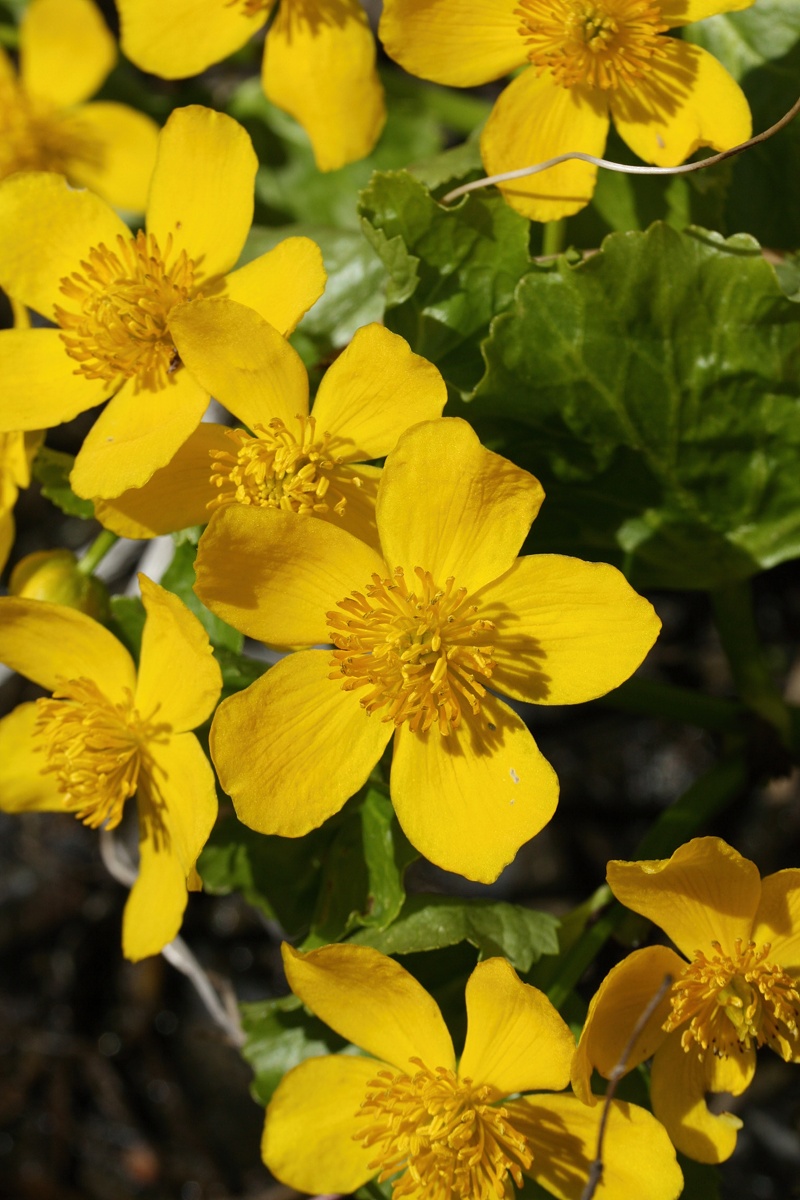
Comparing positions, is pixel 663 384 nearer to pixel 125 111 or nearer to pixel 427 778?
pixel 427 778

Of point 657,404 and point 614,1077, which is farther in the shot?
point 657,404

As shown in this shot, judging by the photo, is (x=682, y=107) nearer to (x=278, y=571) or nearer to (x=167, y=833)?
(x=278, y=571)

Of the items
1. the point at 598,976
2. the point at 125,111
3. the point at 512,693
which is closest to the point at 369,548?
the point at 512,693

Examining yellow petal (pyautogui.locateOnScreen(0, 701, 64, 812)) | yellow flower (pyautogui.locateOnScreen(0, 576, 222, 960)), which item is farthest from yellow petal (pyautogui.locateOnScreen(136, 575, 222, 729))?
yellow petal (pyautogui.locateOnScreen(0, 701, 64, 812))

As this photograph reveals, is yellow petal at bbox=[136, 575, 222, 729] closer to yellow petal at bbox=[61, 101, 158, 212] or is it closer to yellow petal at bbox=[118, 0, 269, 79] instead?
yellow petal at bbox=[118, 0, 269, 79]

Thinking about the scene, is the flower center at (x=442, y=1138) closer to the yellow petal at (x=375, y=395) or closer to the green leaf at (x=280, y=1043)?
the green leaf at (x=280, y=1043)

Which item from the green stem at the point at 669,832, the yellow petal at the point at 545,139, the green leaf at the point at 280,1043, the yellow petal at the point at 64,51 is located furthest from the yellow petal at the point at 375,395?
the yellow petal at the point at 64,51

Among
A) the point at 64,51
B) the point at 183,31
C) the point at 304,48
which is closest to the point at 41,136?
the point at 64,51
